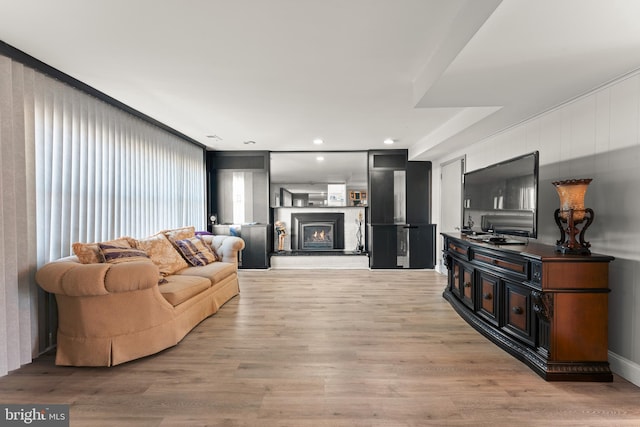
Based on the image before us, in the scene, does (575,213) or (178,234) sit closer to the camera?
(575,213)

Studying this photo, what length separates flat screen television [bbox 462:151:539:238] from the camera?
2543 mm

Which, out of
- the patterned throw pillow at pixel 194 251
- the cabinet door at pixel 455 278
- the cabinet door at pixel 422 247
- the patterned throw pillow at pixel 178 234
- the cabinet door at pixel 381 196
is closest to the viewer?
the cabinet door at pixel 455 278

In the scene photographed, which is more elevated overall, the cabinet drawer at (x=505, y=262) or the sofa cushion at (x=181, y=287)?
the cabinet drawer at (x=505, y=262)

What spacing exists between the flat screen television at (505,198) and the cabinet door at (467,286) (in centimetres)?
50

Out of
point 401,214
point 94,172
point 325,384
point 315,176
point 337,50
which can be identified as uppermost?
point 337,50

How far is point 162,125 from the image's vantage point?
414 cm

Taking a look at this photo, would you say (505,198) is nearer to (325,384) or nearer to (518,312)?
(518,312)

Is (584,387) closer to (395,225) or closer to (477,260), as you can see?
(477,260)

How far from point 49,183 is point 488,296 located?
4031 mm

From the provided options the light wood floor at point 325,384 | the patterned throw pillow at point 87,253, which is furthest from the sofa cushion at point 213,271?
the patterned throw pillow at point 87,253

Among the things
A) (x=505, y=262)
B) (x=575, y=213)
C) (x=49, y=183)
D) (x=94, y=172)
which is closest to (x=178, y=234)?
(x=94, y=172)

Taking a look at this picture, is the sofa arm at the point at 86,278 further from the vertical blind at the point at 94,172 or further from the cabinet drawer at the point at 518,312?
the cabinet drawer at the point at 518,312

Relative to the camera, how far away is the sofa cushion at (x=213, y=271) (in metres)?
3.37

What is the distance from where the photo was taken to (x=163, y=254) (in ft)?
11.0
